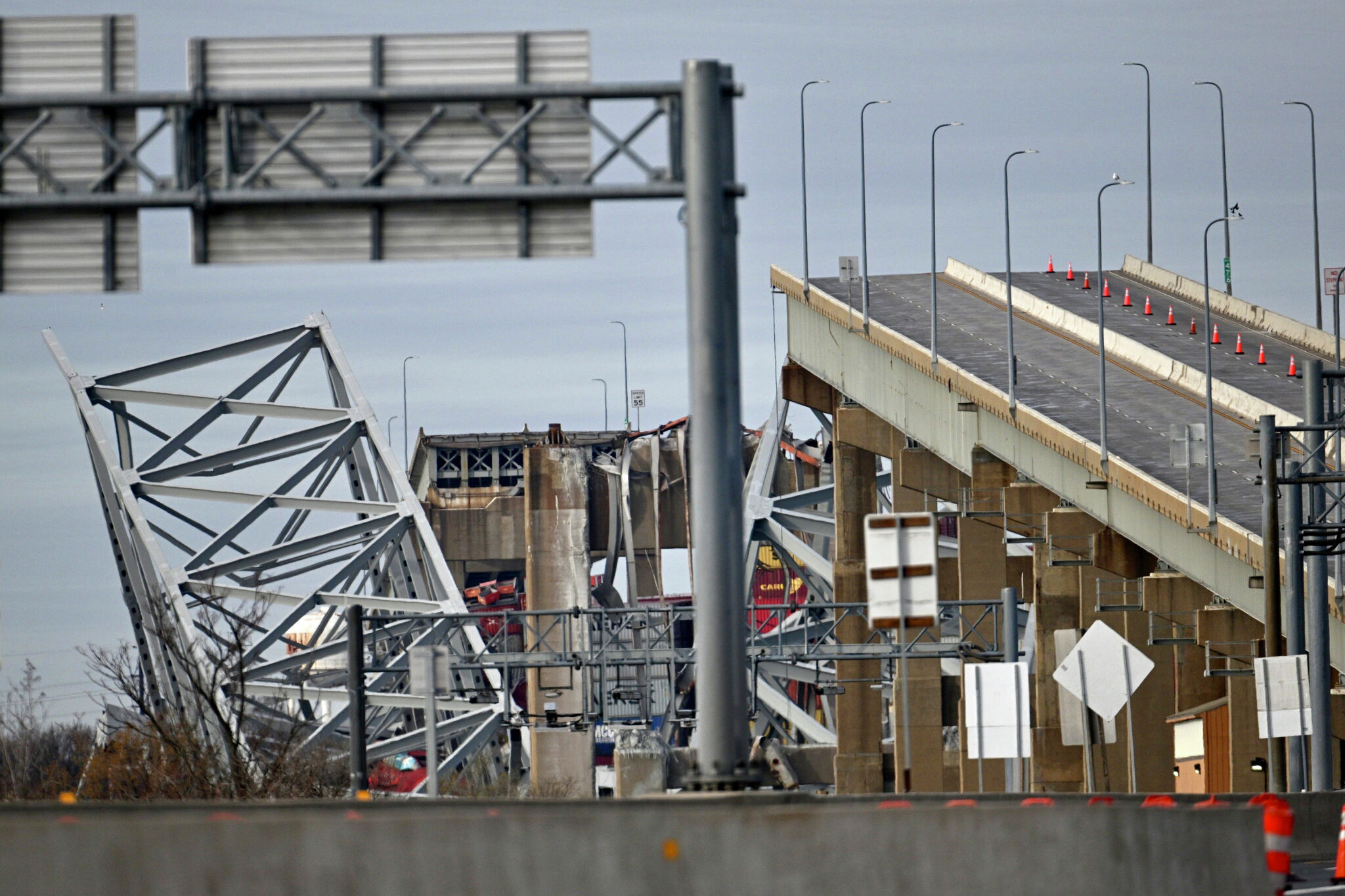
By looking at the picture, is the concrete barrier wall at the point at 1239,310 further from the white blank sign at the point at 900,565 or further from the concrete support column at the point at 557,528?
the white blank sign at the point at 900,565

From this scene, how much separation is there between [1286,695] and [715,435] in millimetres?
16326

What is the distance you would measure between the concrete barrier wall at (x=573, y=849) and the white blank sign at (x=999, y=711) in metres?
11.1

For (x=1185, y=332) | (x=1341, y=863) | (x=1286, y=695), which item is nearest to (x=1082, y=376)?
(x=1185, y=332)

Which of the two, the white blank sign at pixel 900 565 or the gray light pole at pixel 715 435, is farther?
the white blank sign at pixel 900 565

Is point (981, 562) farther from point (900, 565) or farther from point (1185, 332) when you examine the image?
point (900, 565)

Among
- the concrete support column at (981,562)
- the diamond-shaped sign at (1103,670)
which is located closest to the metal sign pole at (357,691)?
the diamond-shaped sign at (1103,670)

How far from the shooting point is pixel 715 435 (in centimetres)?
1376

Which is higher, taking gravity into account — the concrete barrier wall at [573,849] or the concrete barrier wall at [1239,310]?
the concrete barrier wall at [1239,310]

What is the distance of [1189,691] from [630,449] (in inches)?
1776

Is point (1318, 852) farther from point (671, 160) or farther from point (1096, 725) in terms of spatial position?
point (1096, 725)

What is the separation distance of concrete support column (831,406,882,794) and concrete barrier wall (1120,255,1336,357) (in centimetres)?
1214

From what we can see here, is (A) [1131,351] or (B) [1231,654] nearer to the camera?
(B) [1231,654]

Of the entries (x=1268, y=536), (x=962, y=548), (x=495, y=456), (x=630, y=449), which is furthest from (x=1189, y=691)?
(x=495, y=456)

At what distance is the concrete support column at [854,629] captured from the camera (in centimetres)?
6312
